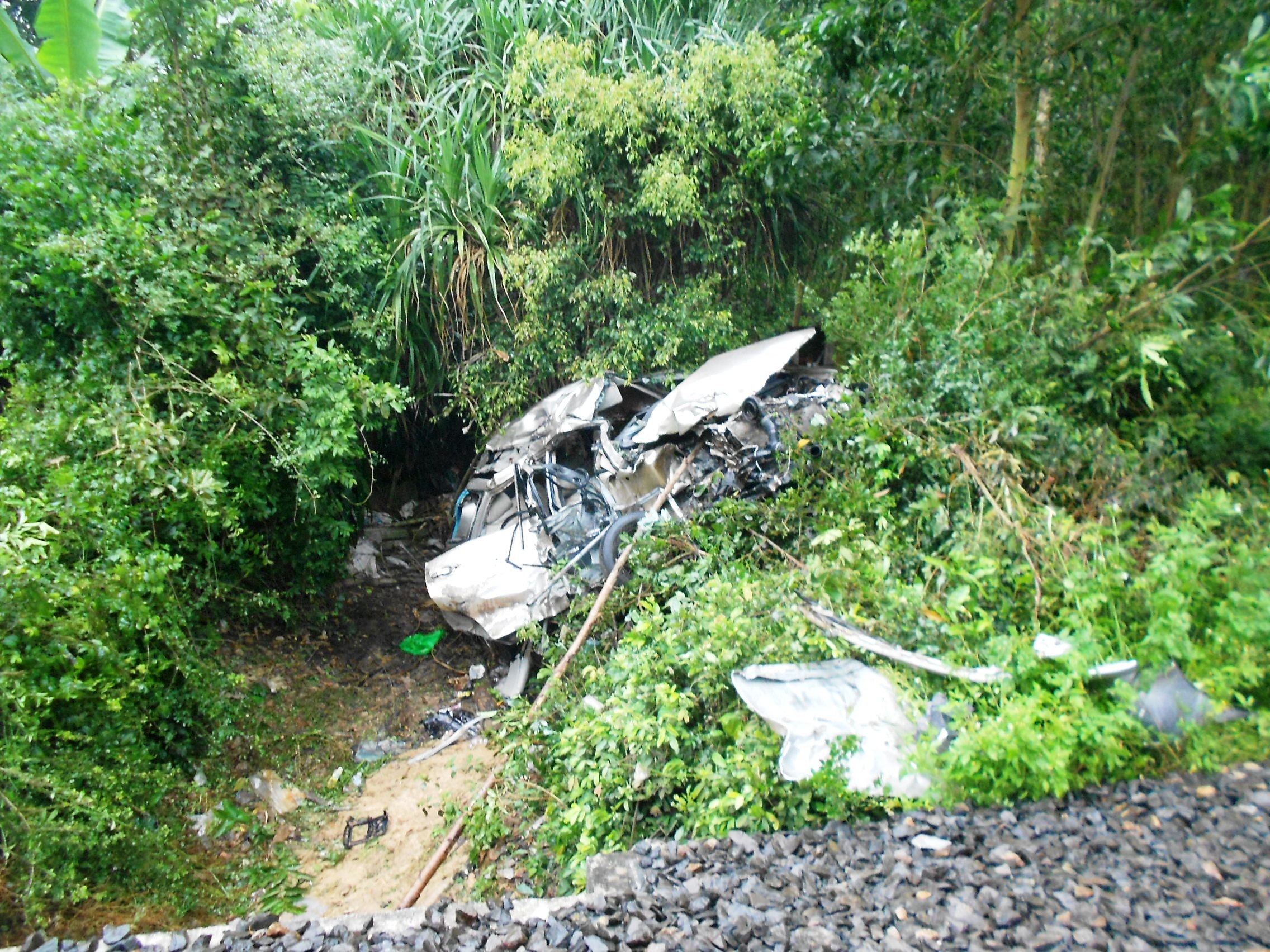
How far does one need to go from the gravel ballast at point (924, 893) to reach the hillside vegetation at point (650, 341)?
0.50ft

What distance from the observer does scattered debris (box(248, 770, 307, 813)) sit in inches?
181

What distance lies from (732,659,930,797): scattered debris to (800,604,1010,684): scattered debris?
89 mm

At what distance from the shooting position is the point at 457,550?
5.78 meters

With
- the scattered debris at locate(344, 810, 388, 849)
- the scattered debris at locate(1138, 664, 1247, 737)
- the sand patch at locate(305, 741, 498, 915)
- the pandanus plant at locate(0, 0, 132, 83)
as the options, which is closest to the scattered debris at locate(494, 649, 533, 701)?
the sand patch at locate(305, 741, 498, 915)

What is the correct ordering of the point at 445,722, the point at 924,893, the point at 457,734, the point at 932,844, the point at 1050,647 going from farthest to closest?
the point at 445,722
the point at 457,734
the point at 1050,647
the point at 932,844
the point at 924,893

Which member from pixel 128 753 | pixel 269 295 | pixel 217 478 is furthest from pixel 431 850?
pixel 269 295

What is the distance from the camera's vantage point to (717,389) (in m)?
5.43

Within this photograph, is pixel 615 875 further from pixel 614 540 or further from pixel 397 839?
pixel 614 540

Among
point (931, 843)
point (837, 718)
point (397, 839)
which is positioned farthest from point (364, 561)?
point (931, 843)

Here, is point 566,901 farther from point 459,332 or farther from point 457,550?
point 459,332

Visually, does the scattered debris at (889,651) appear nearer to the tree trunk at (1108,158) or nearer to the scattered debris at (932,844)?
the scattered debris at (932,844)

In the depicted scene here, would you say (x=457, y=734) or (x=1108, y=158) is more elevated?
(x=1108, y=158)

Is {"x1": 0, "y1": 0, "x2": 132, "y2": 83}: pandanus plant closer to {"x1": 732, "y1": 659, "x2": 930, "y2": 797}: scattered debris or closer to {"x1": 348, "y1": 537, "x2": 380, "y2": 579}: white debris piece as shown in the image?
{"x1": 348, "y1": 537, "x2": 380, "y2": 579}: white debris piece

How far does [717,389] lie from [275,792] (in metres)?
3.71
